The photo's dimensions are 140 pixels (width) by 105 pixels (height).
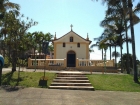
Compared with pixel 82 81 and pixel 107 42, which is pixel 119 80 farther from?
pixel 107 42

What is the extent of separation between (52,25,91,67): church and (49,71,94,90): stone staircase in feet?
49.4

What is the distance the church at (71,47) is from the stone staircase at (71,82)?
15051 mm

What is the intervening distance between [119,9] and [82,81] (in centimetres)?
921

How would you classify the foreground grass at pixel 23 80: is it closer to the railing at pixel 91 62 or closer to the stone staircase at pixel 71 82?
the stone staircase at pixel 71 82

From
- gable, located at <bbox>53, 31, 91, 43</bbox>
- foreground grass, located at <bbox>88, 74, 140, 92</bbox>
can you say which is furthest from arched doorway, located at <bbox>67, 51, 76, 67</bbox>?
foreground grass, located at <bbox>88, 74, 140, 92</bbox>

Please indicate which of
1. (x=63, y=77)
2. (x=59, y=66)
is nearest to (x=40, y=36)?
(x=59, y=66)

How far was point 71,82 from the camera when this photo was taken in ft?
42.3

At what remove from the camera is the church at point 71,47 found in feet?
97.7

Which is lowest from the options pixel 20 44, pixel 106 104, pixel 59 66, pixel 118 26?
pixel 106 104

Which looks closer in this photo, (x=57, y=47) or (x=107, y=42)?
(x=107, y=42)

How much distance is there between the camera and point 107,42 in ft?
89.1

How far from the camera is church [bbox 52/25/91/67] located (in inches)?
1172

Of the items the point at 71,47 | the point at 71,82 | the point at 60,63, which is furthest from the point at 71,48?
the point at 71,82

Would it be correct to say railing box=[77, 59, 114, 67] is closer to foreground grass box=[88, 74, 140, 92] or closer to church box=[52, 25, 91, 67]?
foreground grass box=[88, 74, 140, 92]
